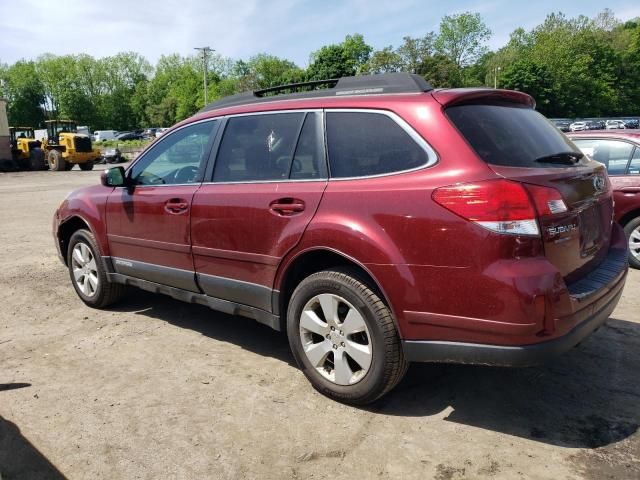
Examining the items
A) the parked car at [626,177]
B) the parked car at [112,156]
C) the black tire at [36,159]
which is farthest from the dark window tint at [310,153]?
the parked car at [112,156]

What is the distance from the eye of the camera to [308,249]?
320cm

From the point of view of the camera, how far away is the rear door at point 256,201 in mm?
3334

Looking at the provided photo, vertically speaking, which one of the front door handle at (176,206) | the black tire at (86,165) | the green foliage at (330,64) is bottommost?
the front door handle at (176,206)

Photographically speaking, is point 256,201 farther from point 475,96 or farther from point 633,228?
point 633,228

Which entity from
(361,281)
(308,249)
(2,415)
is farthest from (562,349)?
(2,415)

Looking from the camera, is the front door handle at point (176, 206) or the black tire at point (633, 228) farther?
the black tire at point (633, 228)

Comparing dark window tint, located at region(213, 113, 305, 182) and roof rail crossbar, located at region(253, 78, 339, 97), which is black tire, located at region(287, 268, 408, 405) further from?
roof rail crossbar, located at region(253, 78, 339, 97)

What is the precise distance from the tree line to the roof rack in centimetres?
5202

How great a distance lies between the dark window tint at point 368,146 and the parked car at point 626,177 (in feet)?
13.5

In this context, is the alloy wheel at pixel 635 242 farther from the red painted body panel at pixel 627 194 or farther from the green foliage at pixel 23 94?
the green foliage at pixel 23 94

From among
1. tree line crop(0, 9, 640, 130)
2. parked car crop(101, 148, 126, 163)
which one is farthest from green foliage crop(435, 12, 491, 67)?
parked car crop(101, 148, 126, 163)

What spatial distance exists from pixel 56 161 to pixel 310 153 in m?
30.1

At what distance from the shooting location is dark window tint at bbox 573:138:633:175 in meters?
6.43

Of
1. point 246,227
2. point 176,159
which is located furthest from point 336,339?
point 176,159
